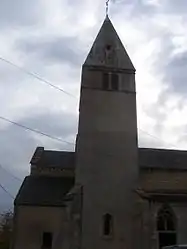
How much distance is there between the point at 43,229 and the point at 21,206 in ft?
7.88

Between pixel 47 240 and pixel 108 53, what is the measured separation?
593 inches

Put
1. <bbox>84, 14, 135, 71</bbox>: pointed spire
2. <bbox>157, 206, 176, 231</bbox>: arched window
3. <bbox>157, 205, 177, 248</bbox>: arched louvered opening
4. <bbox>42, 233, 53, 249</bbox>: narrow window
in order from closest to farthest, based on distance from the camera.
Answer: <bbox>157, 205, 177, 248</bbox>: arched louvered opening
<bbox>157, 206, 176, 231</bbox>: arched window
<bbox>42, 233, 53, 249</bbox>: narrow window
<bbox>84, 14, 135, 71</bbox>: pointed spire

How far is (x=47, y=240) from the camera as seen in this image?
1341 inches

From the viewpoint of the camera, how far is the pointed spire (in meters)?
36.7

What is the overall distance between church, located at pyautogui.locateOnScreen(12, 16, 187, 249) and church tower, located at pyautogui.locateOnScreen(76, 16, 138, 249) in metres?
0.06

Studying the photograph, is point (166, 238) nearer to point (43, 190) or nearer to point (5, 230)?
point (43, 190)

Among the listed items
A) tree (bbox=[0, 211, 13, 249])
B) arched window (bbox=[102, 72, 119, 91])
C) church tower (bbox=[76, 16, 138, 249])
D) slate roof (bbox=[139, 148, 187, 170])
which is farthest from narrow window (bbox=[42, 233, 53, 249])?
arched window (bbox=[102, 72, 119, 91])

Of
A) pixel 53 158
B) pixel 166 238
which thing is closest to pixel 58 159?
pixel 53 158

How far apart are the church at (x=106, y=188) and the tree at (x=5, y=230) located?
28.3 ft

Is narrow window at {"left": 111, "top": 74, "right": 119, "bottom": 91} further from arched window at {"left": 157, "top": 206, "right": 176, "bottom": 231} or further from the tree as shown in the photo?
the tree

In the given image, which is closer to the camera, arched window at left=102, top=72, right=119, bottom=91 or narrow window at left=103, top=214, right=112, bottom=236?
narrow window at left=103, top=214, right=112, bottom=236

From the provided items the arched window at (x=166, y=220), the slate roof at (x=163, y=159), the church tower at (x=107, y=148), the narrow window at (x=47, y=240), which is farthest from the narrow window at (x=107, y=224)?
the slate roof at (x=163, y=159)

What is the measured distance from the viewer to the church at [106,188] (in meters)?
31.3

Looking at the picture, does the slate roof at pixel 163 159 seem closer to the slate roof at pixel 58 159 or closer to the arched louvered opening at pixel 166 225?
the slate roof at pixel 58 159
